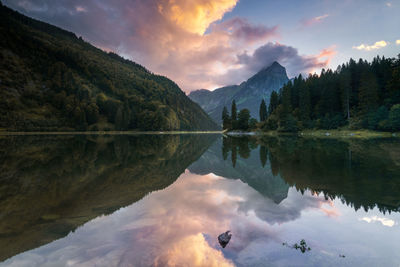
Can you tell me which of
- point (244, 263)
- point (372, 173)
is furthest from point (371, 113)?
point (244, 263)

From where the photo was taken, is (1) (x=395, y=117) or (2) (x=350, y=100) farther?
(2) (x=350, y=100)

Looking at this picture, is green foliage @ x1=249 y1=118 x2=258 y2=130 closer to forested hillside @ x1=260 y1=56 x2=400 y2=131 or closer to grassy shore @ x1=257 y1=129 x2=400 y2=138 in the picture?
forested hillside @ x1=260 y1=56 x2=400 y2=131

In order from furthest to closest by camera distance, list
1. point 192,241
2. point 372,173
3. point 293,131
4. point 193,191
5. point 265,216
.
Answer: point 293,131 → point 372,173 → point 193,191 → point 265,216 → point 192,241

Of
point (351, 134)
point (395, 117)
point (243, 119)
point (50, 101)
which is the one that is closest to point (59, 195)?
point (395, 117)

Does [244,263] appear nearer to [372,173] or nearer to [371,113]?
[372,173]

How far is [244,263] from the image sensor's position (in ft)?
17.2

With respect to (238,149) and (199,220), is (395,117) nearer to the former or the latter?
(238,149)

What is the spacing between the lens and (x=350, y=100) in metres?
87.4

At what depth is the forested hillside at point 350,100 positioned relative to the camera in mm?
71312

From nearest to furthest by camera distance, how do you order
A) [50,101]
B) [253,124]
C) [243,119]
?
1. [253,124]
2. [243,119]
3. [50,101]

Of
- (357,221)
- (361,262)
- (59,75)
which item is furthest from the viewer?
(59,75)

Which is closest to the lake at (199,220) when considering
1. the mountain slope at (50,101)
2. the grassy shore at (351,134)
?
the grassy shore at (351,134)

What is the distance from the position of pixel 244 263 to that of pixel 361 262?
301 centimetres

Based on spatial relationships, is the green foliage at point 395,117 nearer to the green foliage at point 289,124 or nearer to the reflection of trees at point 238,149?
the green foliage at point 289,124
